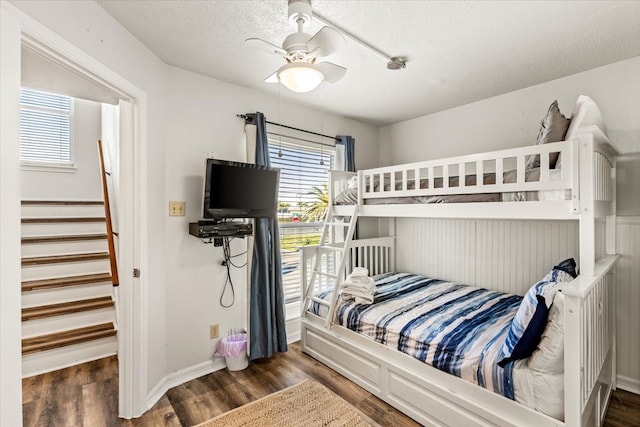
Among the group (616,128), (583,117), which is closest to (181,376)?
(583,117)

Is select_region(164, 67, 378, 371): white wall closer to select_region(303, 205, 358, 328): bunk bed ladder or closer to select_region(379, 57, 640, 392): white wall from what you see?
select_region(303, 205, 358, 328): bunk bed ladder

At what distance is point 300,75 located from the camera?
1541 millimetres

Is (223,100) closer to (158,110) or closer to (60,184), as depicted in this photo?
(158,110)

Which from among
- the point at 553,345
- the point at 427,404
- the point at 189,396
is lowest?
the point at 189,396

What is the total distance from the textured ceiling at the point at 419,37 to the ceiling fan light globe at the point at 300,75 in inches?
18.0

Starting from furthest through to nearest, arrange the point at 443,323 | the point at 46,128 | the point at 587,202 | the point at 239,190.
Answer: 1. the point at 46,128
2. the point at 239,190
3. the point at 443,323
4. the point at 587,202

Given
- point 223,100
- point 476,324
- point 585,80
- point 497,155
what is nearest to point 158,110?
point 223,100

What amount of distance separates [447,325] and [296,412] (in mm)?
1197

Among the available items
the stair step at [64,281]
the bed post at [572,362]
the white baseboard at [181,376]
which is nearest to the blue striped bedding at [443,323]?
the bed post at [572,362]

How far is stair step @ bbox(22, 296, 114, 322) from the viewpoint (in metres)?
2.72

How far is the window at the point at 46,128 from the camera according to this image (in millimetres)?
3826

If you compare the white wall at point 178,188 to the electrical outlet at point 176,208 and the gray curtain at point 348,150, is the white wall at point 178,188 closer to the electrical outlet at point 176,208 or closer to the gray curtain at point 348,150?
the electrical outlet at point 176,208

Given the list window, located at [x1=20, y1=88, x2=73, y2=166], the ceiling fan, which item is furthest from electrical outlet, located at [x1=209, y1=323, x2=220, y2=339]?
window, located at [x1=20, y1=88, x2=73, y2=166]

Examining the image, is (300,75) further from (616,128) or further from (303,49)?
(616,128)
